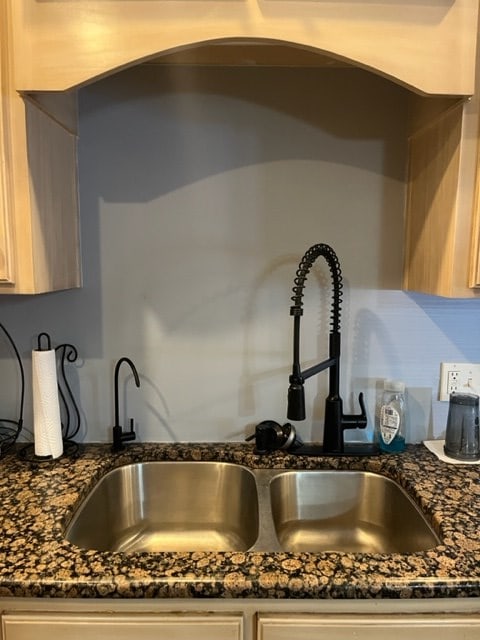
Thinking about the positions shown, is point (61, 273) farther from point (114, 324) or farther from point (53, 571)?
point (53, 571)

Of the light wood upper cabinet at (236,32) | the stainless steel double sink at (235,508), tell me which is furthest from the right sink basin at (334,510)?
the light wood upper cabinet at (236,32)

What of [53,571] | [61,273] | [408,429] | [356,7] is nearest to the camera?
[53,571]

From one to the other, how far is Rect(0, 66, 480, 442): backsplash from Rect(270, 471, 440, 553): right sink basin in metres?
0.20

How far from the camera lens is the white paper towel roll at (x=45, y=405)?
1319mm

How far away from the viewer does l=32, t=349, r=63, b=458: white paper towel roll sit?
4.33ft

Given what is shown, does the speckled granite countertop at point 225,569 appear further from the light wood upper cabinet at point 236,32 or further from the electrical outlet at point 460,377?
the light wood upper cabinet at point 236,32

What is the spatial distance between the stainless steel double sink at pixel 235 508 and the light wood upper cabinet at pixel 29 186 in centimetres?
60

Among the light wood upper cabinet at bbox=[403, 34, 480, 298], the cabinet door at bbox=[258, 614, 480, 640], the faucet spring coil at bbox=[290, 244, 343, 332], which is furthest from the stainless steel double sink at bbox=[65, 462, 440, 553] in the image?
the light wood upper cabinet at bbox=[403, 34, 480, 298]

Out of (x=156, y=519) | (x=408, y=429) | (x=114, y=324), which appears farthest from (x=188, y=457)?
(x=408, y=429)

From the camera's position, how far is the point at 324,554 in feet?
3.10

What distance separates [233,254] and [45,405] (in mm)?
688

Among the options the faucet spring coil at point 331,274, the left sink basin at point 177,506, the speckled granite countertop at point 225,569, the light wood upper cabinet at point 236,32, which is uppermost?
the light wood upper cabinet at point 236,32

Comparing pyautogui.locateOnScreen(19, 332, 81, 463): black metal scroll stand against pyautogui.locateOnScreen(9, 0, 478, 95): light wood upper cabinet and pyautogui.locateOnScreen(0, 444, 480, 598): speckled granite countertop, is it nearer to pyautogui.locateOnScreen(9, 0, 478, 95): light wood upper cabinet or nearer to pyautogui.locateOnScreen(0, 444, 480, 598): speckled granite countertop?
pyautogui.locateOnScreen(0, 444, 480, 598): speckled granite countertop

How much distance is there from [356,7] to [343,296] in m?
0.75
